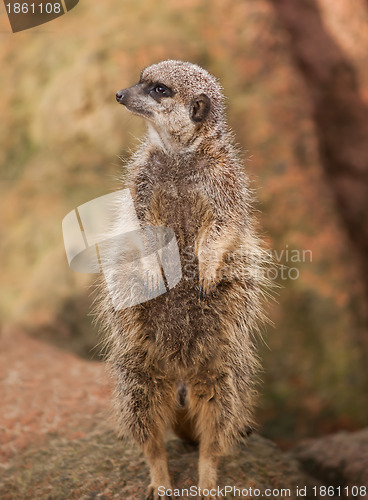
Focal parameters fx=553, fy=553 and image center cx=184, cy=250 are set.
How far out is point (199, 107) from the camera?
6.42 feet

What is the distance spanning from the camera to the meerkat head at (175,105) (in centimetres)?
196

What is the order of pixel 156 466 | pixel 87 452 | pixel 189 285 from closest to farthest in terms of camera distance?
pixel 189 285 < pixel 156 466 < pixel 87 452

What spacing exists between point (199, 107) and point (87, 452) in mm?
1480

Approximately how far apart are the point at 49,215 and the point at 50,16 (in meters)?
1.54

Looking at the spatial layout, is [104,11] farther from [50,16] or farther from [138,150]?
[138,150]

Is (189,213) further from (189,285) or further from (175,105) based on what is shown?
(175,105)

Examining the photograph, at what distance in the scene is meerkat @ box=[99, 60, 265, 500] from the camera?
76.0 inches

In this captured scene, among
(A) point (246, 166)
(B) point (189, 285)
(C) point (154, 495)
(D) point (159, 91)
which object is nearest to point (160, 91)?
(D) point (159, 91)

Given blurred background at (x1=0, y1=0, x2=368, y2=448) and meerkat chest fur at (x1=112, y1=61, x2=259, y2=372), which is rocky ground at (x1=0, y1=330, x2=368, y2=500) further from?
meerkat chest fur at (x1=112, y1=61, x2=259, y2=372)

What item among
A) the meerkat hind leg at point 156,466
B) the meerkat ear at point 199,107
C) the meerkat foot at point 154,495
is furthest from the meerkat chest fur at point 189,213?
the meerkat foot at point 154,495

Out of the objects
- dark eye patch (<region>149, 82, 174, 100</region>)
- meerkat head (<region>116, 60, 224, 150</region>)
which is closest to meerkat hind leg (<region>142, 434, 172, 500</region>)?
meerkat head (<region>116, 60, 224, 150</region>)

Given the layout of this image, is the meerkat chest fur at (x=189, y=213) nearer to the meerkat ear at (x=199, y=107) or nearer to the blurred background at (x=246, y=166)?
the meerkat ear at (x=199, y=107)

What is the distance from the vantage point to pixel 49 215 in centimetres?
343

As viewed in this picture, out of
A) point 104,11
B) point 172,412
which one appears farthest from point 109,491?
point 104,11
